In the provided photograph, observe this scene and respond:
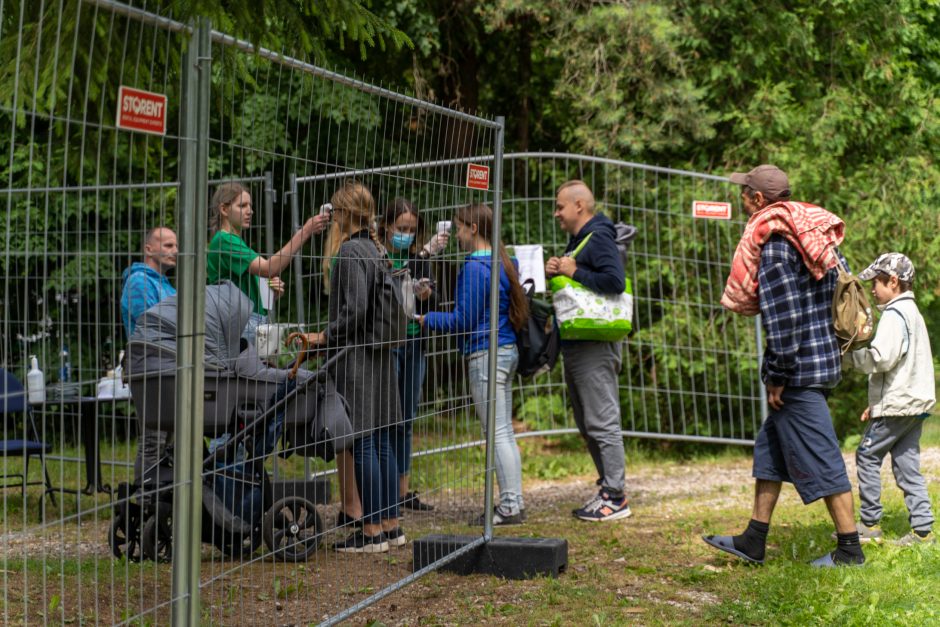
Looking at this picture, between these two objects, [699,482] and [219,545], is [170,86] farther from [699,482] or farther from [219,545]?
[699,482]

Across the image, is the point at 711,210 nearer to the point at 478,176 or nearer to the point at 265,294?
the point at 478,176

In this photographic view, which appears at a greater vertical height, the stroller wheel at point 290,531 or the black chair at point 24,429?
the black chair at point 24,429

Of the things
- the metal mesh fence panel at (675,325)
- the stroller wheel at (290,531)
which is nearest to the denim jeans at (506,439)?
the stroller wheel at (290,531)

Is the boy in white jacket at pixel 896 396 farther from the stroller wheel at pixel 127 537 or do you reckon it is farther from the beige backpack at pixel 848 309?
the stroller wheel at pixel 127 537

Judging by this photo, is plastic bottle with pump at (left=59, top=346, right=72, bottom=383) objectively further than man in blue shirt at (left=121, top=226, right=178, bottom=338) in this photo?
No

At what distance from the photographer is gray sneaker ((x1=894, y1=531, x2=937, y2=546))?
6227 millimetres

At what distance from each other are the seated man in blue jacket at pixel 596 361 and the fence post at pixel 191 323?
13.3 feet

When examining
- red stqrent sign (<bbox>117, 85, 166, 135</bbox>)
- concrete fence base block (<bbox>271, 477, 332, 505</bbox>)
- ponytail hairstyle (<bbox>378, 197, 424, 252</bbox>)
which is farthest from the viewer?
concrete fence base block (<bbox>271, 477, 332, 505</bbox>)

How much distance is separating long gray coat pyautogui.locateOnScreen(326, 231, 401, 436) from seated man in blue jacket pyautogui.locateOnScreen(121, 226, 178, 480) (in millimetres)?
892

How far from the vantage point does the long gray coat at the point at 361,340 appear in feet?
14.9

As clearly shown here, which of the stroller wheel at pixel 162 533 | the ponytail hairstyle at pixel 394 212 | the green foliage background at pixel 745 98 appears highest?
the green foliage background at pixel 745 98

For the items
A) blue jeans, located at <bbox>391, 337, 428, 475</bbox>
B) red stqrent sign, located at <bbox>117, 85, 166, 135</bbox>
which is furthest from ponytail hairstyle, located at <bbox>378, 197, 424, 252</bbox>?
red stqrent sign, located at <bbox>117, 85, 166, 135</bbox>

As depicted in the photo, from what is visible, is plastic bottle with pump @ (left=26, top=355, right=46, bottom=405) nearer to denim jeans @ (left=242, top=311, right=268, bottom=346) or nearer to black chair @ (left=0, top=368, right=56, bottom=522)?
black chair @ (left=0, top=368, right=56, bottom=522)

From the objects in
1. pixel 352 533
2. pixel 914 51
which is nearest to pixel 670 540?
pixel 352 533
